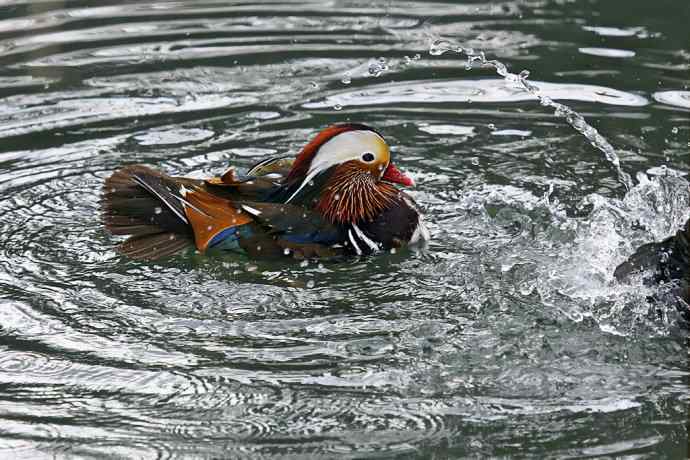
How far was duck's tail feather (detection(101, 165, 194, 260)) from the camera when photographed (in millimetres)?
6328

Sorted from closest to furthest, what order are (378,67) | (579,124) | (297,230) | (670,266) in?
(670,266)
(297,230)
(579,124)
(378,67)

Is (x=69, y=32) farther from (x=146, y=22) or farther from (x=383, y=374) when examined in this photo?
(x=383, y=374)

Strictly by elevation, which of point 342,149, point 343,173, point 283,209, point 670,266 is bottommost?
point 670,266

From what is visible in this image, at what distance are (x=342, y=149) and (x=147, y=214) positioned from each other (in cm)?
113

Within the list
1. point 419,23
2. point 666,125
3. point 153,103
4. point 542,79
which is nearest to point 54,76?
point 153,103

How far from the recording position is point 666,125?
26.6ft

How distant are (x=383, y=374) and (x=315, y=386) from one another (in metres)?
0.30

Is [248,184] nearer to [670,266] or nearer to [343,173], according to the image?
[343,173]

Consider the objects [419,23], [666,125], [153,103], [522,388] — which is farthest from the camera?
[419,23]

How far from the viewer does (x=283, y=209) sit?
636 cm

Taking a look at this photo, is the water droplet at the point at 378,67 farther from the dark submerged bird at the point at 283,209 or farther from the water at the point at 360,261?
the dark submerged bird at the point at 283,209

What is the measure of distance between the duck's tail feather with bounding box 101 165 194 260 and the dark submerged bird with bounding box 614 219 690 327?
7.62ft

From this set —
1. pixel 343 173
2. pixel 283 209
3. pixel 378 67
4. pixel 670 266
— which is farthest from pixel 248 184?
pixel 378 67

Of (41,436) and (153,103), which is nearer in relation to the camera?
(41,436)
